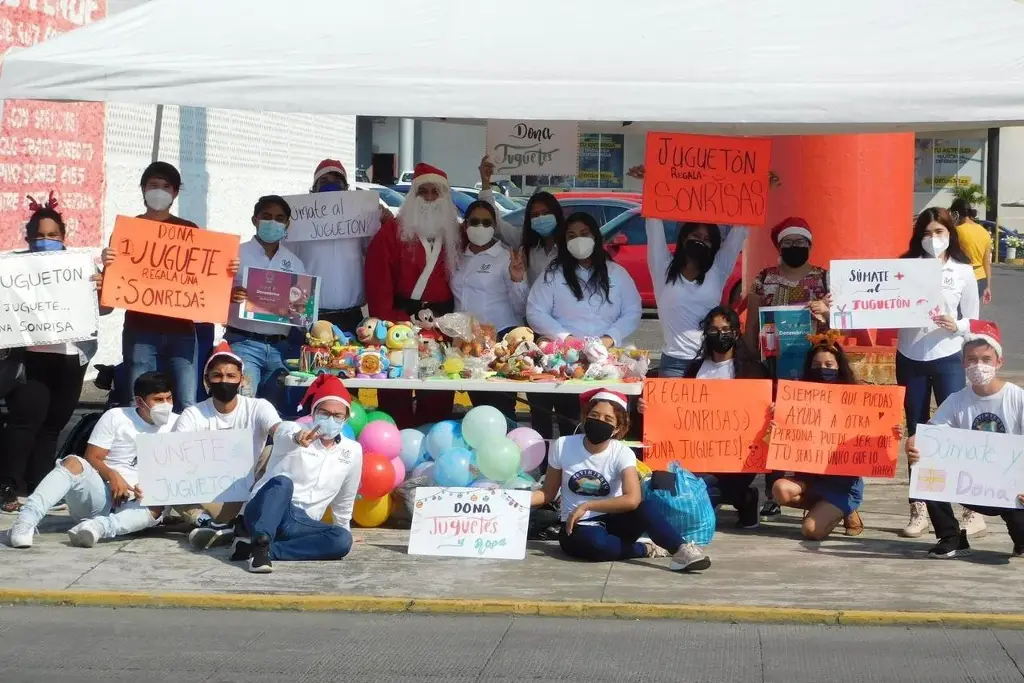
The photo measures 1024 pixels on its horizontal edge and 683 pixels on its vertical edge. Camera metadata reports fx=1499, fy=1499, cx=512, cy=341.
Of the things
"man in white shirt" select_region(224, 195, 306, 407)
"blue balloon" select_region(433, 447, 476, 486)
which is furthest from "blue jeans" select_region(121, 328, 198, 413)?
"blue balloon" select_region(433, 447, 476, 486)

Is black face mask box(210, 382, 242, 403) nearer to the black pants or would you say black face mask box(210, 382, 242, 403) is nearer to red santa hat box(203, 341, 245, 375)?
red santa hat box(203, 341, 245, 375)

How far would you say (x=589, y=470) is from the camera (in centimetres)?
799

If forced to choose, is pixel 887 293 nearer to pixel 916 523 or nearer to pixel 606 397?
pixel 916 523

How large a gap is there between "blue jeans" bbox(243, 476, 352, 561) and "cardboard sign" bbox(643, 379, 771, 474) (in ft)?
6.19

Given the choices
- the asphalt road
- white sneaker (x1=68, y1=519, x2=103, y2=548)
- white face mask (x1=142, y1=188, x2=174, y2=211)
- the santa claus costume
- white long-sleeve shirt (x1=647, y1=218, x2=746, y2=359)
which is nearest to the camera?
the asphalt road

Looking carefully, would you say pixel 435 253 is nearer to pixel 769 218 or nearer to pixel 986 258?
pixel 769 218

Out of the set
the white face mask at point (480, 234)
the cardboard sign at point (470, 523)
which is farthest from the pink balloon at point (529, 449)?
the white face mask at point (480, 234)

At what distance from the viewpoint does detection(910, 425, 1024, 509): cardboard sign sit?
7.70 metres

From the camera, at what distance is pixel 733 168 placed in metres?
9.23

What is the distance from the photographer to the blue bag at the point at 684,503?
8156mm

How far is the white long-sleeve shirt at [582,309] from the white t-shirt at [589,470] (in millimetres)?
1323

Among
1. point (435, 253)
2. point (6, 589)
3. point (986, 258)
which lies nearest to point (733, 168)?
point (435, 253)

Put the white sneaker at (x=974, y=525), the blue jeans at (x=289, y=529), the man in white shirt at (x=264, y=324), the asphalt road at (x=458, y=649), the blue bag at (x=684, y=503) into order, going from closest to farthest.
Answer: the asphalt road at (x=458, y=649)
the blue jeans at (x=289, y=529)
the blue bag at (x=684, y=503)
the white sneaker at (x=974, y=525)
the man in white shirt at (x=264, y=324)

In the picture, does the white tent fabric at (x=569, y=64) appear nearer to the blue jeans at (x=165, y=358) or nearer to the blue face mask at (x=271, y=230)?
the blue face mask at (x=271, y=230)
